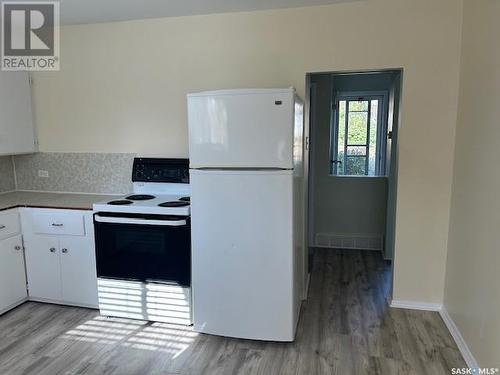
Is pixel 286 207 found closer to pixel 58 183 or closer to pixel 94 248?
pixel 94 248

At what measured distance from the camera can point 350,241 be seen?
14.8ft

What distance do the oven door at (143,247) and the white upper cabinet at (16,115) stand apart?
48.6 inches

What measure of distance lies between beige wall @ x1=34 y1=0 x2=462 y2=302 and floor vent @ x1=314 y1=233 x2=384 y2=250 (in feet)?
5.12

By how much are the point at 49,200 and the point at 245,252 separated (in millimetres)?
1834

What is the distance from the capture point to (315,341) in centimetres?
250

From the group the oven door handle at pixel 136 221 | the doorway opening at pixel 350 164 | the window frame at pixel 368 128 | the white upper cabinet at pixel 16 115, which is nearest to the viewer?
the oven door handle at pixel 136 221

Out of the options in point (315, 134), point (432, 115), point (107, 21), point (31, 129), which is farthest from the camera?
point (315, 134)

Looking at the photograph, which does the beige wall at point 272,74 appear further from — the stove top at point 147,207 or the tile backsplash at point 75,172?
the stove top at point 147,207

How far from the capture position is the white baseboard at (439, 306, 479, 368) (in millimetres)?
2163

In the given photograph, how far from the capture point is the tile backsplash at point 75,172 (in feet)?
10.9

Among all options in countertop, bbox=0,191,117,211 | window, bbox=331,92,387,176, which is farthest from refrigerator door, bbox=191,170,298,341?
window, bbox=331,92,387,176

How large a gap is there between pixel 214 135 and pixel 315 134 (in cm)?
232

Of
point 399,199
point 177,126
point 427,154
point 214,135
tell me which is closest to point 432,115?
point 427,154

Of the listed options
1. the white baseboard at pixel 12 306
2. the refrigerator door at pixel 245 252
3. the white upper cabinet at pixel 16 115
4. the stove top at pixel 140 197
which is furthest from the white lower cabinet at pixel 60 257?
the refrigerator door at pixel 245 252
